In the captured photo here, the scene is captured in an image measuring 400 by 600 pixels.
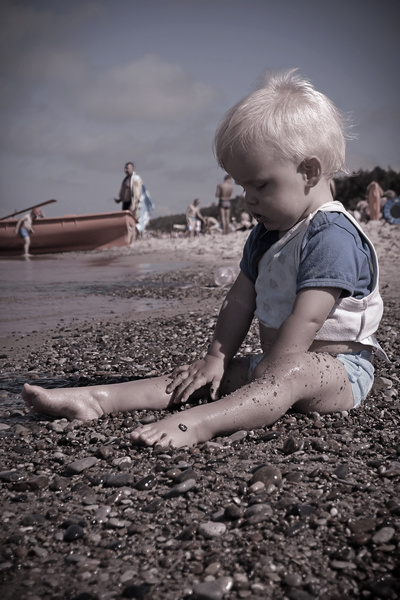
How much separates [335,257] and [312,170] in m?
0.41

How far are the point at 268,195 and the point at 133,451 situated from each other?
1.21 metres

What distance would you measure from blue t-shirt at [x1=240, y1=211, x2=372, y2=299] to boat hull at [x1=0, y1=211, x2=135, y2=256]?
1666cm

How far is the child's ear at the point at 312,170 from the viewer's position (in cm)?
246

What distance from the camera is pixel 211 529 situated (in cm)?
153

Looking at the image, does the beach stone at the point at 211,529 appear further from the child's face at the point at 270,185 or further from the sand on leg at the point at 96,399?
the child's face at the point at 270,185

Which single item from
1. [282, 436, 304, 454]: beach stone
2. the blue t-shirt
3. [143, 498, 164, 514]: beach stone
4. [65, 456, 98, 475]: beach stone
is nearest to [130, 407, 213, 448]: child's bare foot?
[65, 456, 98, 475]: beach stone

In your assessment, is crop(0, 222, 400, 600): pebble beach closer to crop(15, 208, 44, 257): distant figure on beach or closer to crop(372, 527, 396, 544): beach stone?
crop(372, 527, 396, 544): beach stone

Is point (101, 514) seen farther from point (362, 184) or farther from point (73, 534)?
point (362, 184)

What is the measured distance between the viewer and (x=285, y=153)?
241cm

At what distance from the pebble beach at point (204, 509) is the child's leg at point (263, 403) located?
0.06 m

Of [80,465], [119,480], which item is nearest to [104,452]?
[80,465]

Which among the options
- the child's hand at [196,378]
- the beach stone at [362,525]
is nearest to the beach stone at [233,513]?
the beach stone at [362,525]

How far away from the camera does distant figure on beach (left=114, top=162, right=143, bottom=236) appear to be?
59.8 ft

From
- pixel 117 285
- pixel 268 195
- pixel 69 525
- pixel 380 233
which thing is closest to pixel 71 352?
pixel 268 195
